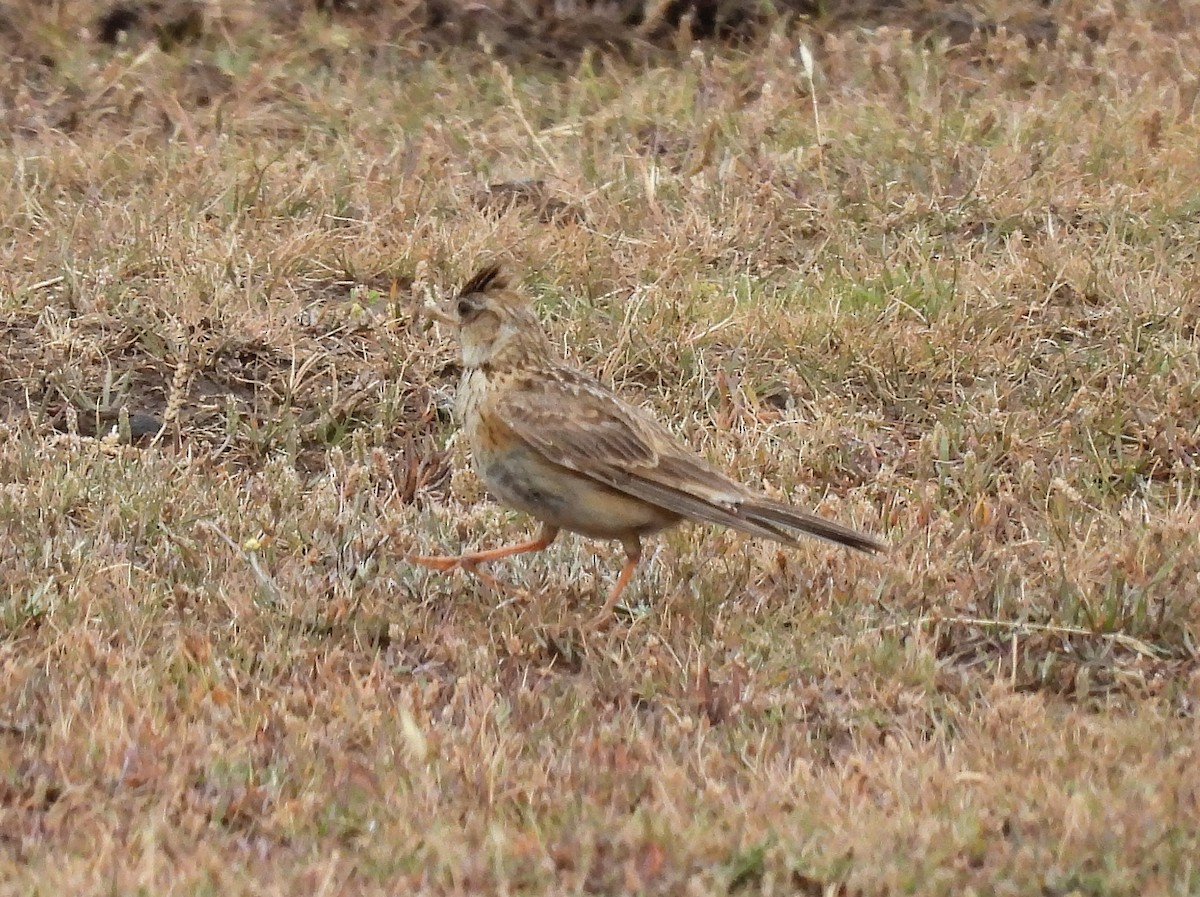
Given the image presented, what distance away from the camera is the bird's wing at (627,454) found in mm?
5527

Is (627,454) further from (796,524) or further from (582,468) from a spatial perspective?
(796,524)

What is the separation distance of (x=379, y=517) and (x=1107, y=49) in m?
6.09

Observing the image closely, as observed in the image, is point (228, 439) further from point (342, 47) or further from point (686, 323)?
point (342, 47)

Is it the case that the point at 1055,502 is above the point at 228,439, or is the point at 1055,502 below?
above

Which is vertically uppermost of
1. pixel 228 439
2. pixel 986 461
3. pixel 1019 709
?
pixel 1019 709

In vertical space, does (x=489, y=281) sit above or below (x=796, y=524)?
above

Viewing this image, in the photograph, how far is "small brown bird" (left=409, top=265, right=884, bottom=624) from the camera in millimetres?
5641

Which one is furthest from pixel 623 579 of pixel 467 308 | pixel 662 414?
pixel 662 414

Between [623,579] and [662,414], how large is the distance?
1.87 metres

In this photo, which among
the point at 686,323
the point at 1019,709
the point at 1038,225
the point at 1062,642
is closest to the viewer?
the point at 1019,709

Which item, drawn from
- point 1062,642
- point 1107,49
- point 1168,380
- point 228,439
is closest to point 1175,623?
point 1062,642

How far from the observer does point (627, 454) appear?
5.77m

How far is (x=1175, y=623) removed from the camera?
5.54 m

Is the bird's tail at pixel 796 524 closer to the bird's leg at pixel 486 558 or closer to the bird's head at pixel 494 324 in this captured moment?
the bird's leg at pixel 486 558
